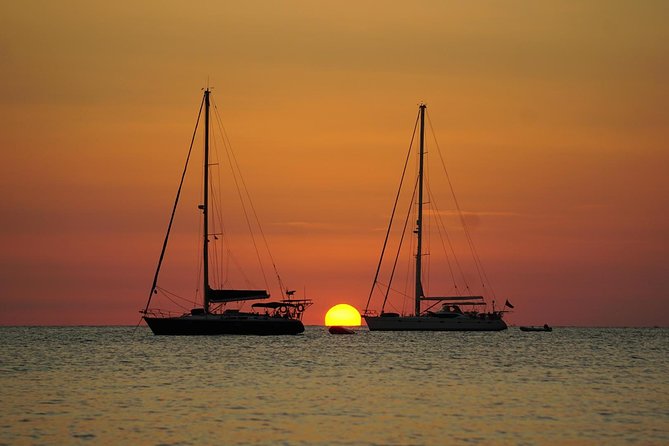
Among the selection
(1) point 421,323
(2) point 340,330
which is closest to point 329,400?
(1) point 421,323

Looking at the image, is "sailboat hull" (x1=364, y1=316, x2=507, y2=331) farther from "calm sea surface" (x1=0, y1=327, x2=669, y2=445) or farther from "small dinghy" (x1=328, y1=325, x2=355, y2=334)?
"calm sea surface" (x1=0, y1=327, x2=669, y2=445)

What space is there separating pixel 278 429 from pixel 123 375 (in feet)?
95.6

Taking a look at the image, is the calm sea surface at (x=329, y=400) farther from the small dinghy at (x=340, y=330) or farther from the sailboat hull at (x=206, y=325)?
the small dinghy at (x=340, y=330)

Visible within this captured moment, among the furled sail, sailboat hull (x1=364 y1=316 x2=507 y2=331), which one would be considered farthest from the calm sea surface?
sailboat hull (x1=364 y1=316 x2=507 y2=331)

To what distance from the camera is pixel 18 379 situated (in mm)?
64625

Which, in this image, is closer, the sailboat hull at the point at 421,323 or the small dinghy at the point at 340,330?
the sailboat hull at the point at 421,323

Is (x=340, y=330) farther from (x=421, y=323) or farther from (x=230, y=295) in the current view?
(x=230, y=295)

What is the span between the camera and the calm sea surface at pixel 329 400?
1577 inches

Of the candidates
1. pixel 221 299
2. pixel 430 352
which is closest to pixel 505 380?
pixel 430 352

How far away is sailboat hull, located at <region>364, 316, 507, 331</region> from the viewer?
133875 millimetres

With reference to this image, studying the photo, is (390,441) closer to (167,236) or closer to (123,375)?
(123,375)

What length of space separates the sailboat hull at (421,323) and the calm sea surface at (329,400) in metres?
43.2

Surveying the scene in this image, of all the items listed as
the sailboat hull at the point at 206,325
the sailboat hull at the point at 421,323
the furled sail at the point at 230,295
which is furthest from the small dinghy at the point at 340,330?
the sailboat hull at the point at 206,325

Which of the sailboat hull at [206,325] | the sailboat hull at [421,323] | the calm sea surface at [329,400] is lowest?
the calm sea surface at [329,400]
